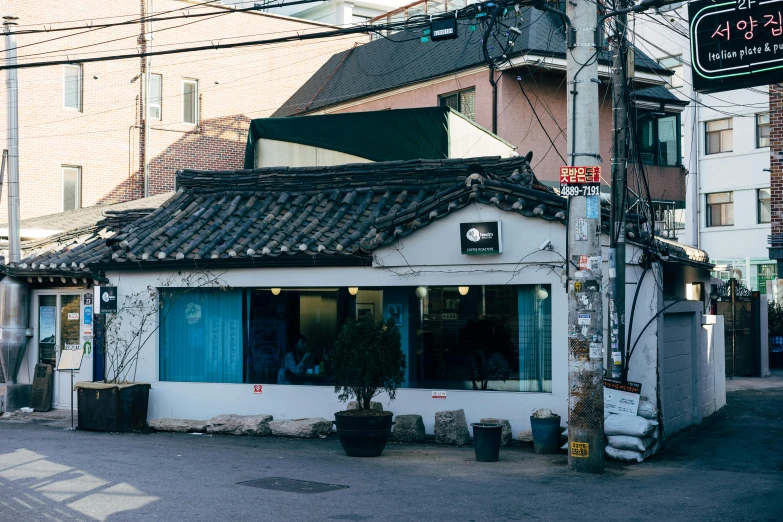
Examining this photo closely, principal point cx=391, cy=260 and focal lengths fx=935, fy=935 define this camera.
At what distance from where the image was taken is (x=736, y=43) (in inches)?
390

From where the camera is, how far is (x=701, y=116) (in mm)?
41688

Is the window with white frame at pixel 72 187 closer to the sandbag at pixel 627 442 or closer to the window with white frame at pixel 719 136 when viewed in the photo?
the sandbag at pixel 627 442

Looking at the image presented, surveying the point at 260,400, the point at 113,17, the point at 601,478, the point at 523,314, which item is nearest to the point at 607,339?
the point at 523,314

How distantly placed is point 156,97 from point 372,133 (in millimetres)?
13113

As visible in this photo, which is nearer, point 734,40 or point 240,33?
point 734,40

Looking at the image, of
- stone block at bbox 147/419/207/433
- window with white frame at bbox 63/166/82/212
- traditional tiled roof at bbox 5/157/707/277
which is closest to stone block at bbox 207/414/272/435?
stone block at bbox 147/419/207/433

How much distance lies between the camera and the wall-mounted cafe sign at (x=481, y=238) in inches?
602

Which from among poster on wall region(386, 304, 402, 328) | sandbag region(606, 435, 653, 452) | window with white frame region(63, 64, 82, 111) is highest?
window with white frame region(63, 64, 82, 111)

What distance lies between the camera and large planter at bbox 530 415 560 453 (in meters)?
14.1

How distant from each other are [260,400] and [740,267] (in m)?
29.7

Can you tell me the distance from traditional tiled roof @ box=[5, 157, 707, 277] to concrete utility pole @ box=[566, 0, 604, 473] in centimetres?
238

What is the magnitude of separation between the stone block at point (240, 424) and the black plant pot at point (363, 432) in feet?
9.19

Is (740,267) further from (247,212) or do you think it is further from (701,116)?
(247,212)

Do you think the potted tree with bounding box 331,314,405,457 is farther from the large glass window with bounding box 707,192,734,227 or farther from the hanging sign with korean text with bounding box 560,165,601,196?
the large glass window with bounding box 707,192,734,227
